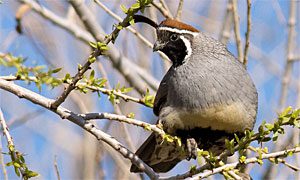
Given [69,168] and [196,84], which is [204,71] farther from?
[69,168]

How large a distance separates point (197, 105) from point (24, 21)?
208 cm

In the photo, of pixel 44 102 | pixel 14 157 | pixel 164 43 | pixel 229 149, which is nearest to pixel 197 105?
pixel 164 43

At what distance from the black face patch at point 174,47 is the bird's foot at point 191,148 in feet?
1.84

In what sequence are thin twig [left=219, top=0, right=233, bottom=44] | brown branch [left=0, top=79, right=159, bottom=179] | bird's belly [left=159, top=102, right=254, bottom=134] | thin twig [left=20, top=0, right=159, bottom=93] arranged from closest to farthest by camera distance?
brown branch [left=0, top=79, right=159, bottom=179] < bird's belly [left=159, top=102, right=254, bottom=134] < thin twig [left=219, top=0, right=233, bottom=44] < thin twig [left=20, top=0, right=159, bottom=93]

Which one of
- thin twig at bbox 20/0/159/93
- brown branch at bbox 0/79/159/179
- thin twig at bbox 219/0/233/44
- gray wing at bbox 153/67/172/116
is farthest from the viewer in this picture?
thin twig at bbox 20/0/159/93

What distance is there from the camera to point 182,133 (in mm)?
3227

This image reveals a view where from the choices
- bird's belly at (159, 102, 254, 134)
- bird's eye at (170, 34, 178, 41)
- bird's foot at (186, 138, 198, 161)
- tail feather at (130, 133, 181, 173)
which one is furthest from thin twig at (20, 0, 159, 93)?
bird's foot at (186, 138, 198, 161)

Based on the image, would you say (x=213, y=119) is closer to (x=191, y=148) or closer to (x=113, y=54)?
(x=191, y=148)

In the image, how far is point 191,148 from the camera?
9.98 feet

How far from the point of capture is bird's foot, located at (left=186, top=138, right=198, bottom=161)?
3012 millimetres

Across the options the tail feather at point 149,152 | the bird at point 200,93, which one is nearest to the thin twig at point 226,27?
the bird at point 200,93

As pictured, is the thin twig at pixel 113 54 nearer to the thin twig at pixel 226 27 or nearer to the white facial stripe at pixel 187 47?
the thin twig at pixel 226 27

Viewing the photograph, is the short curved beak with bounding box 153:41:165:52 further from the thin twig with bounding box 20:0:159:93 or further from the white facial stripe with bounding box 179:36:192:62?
the thin twig with bounding box 20:0:159:93

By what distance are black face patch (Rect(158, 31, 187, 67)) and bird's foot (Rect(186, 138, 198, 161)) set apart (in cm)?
56
